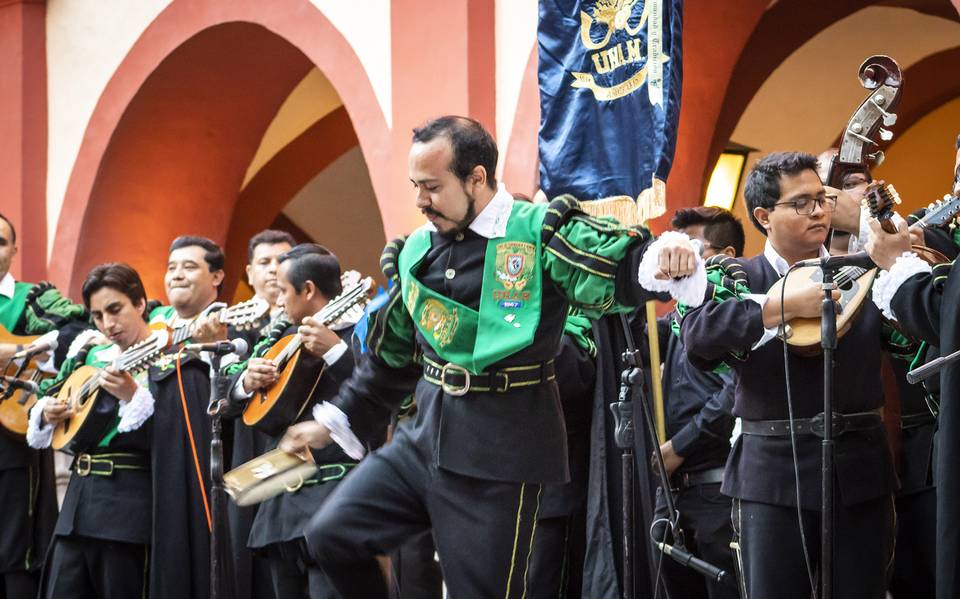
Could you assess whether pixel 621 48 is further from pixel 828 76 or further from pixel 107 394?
pixel 828 76

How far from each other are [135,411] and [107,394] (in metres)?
0.23

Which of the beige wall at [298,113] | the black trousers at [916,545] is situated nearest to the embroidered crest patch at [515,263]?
the black trousers at [916,545]

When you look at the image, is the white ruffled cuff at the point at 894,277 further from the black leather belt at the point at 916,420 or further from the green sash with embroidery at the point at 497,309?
the black leather belt at the point at 916,420

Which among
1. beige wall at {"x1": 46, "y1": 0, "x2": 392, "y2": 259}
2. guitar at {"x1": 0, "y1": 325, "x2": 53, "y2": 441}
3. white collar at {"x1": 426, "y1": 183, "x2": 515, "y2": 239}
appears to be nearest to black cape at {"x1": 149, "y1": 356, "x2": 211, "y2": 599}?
guitar at {"x1": 0, "y1": 325, "x2": 53, "y2": 441}

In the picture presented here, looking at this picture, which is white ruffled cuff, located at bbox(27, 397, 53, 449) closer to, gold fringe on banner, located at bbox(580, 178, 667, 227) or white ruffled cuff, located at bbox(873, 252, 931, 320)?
gold fringe on banner, located at bbox(580, 178, 667, 227)

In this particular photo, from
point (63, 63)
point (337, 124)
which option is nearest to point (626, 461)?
point (63, 63)

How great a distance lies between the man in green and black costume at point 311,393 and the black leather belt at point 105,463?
91 cm

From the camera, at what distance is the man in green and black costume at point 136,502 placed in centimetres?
691

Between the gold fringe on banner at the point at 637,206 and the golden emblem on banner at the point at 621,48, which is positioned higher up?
the golden emblem on banner at the point at 621,48

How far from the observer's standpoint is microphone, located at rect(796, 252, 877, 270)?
14.4 feet

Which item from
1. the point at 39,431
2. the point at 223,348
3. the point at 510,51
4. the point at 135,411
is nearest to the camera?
the point at 223,348

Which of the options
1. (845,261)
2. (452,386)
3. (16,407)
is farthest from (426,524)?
(16,407)

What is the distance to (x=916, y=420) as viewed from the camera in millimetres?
5520

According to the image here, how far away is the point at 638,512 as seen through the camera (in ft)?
18.7
